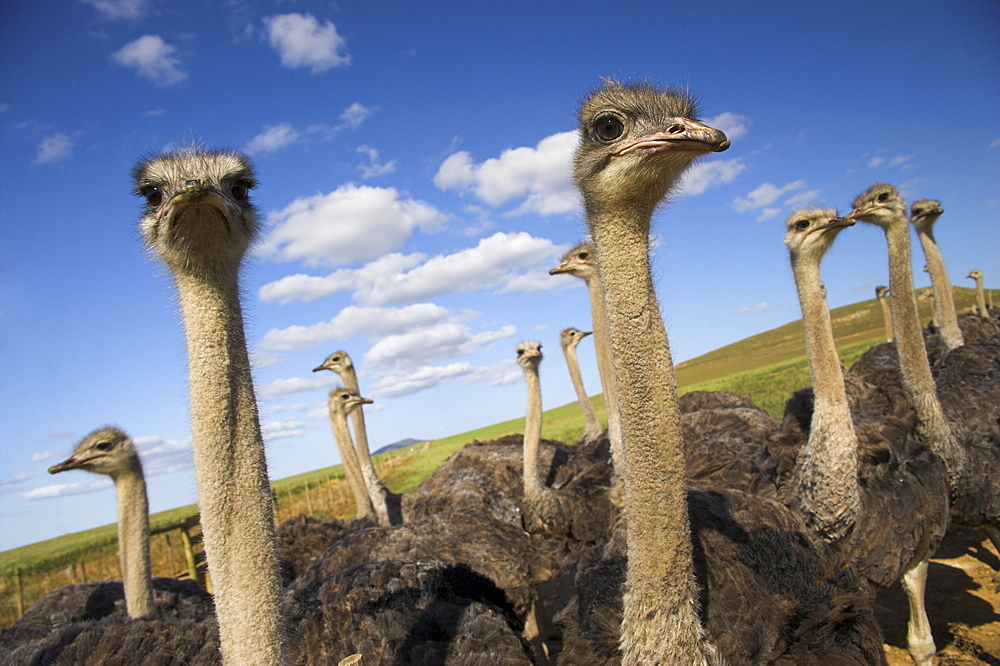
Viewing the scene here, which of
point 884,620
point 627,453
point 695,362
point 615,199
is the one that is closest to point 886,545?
point 884,620

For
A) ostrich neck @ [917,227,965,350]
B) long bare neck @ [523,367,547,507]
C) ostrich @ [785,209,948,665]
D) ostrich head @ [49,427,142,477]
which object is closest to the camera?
ostrich @ [785,209,948,665]

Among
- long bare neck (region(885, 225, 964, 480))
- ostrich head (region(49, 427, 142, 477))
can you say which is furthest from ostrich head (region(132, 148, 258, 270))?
long bare neck (region(885, 225, 964, 480))

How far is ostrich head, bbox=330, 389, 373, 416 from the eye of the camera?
24.7ft

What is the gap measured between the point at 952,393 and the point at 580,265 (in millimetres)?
3441

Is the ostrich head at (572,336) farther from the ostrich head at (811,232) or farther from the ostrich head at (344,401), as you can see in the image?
the ostrich head at (811,232)

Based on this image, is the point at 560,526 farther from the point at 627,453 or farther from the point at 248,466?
the point at 248,466

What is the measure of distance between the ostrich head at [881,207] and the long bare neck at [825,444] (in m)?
1.07

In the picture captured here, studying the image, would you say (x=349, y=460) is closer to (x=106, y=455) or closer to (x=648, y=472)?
(x=106, y=455)

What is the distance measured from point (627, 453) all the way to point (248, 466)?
126 centimetres

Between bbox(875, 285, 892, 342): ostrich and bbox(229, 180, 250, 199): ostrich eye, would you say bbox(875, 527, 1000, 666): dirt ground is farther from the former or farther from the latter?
bbox(875, 285, 892, 342): ostrich

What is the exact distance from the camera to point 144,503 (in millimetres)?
4688

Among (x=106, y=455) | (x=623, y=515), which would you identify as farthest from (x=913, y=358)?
(x=106, y=455)

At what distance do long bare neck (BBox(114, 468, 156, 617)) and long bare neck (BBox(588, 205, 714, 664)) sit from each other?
11.5 feet

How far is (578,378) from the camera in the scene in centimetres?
970
